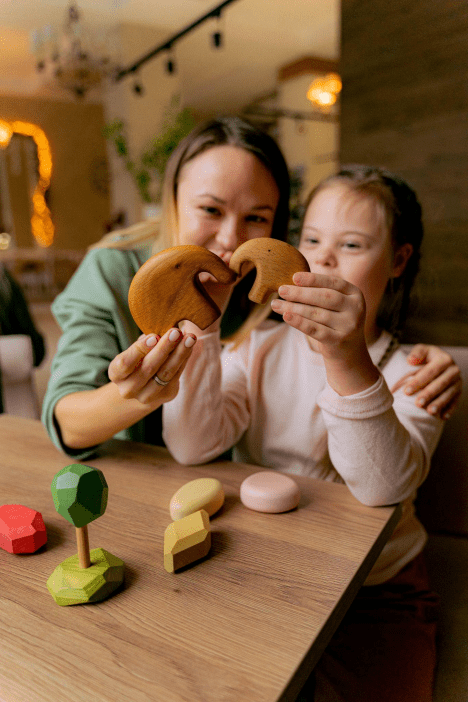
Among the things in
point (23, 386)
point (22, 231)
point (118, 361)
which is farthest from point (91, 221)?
point (118, 361)

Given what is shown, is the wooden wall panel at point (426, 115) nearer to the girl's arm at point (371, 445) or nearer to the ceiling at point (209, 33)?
the girl's arm at point (371, 445)

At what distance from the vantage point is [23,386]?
159 centimetres

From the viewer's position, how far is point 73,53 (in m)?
4.32

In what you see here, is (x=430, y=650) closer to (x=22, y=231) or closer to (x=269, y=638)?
(x=269, y=638)

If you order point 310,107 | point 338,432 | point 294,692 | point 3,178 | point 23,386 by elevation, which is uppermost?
point 310,107

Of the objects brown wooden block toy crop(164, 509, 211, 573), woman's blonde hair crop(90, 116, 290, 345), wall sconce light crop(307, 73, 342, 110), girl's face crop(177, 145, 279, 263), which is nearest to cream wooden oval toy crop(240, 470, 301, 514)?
brown wooden block toy crop(164, 509, 211, 573)

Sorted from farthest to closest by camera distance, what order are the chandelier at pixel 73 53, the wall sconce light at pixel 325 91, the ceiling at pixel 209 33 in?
1. the wall sconce light at pixel 325 91
2. the ceiling at pixel 209 33
3. the chandelier at pixel 73 53

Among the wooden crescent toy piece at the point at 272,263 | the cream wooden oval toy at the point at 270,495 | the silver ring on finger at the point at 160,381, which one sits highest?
the wooden crescent toy piece at the point at 272,263

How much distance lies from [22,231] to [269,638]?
8.42 meters

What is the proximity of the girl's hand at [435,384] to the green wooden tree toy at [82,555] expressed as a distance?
0.54 meters

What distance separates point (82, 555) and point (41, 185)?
27.0 ft

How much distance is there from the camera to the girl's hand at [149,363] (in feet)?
2.06

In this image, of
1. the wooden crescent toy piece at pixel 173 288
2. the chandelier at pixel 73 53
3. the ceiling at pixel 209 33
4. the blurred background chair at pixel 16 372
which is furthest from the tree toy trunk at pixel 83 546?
the chandelier at pixel 73 53

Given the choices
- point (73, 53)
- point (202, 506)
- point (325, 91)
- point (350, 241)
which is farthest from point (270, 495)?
point (325, 91)
